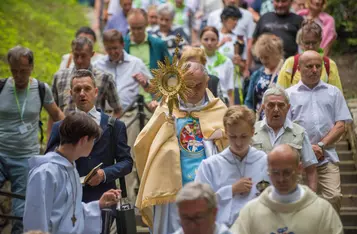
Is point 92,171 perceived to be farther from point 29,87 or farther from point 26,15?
point 26,15

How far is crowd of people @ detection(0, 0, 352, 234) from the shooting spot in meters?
7.30

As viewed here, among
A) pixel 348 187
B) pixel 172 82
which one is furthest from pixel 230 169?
pixel 348 187

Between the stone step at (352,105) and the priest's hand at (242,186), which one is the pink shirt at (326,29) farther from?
the priest's hand at (242,186)

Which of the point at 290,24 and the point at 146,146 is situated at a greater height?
the point at 290,24

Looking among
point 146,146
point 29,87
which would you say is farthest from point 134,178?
point 146,146

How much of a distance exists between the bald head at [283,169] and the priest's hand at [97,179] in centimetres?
216

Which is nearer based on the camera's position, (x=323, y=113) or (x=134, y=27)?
(x=323, y=113)

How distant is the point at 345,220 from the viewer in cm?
1208

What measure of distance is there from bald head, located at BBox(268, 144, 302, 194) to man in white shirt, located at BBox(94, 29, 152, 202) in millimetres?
5793

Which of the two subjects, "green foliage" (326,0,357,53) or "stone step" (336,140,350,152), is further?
"green foliage" (326,0,357,53)

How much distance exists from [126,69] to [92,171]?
183 inches

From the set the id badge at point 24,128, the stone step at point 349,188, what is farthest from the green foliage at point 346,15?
the id badge at point 24,128

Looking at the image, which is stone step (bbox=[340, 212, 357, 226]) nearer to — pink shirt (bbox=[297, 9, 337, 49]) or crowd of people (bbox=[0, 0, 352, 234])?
crowd of people (bbox=[0, 0, 352, 234])

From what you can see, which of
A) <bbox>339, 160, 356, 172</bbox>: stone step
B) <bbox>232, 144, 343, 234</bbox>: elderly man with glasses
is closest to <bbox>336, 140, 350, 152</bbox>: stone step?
<bbox>339, 160, 356, 172</bbox>: stone step
